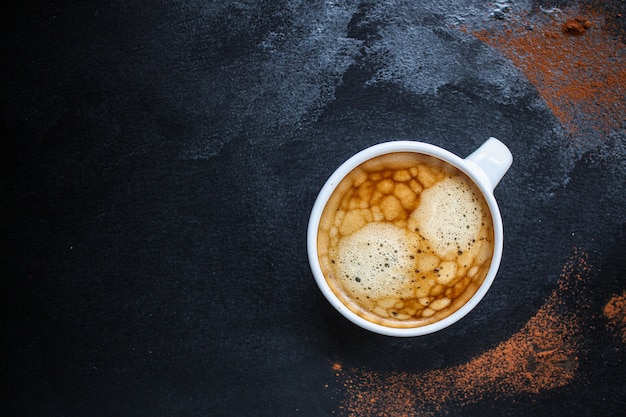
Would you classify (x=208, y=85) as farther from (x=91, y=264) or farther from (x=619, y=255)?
(x=619, y=255)

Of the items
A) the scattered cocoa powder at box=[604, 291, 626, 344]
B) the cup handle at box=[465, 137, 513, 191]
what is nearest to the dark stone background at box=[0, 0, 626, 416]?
the scattered cocoa powder at box=[604, 291, 626, 344]

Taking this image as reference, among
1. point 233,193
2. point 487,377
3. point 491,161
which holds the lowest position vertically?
point 487,377

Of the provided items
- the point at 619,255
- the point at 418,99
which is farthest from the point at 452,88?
the point at 619,255

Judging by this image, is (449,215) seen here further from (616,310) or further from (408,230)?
(616,310)

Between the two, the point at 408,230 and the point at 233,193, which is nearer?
the point at 408,230

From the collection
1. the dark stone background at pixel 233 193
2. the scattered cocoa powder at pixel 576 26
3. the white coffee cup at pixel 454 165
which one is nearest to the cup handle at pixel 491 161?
the white coffee cup at pixel 454 165

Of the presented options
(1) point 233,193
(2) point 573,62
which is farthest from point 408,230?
(2) point 573,62

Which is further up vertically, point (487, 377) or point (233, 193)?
point (233, 193)
